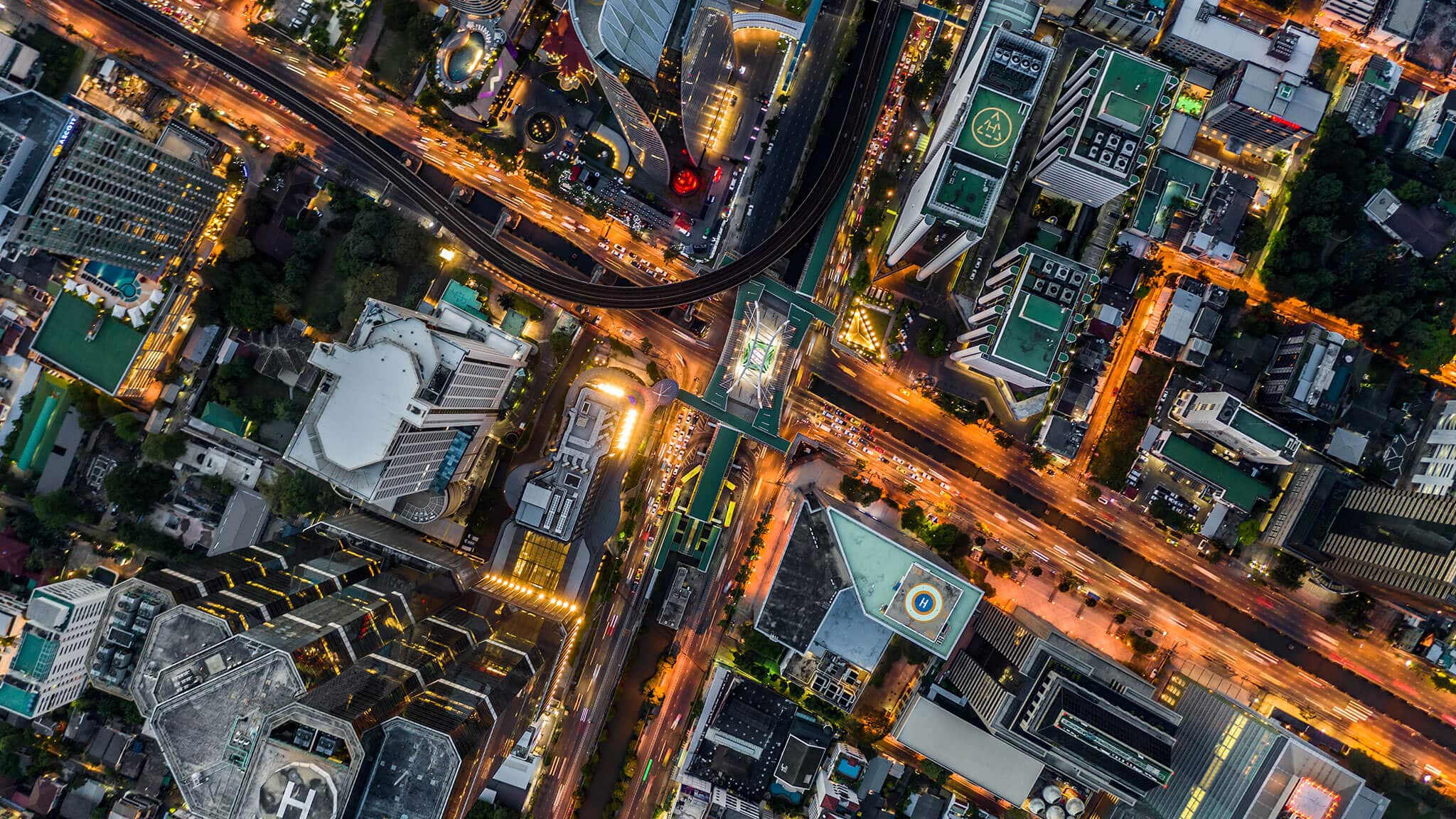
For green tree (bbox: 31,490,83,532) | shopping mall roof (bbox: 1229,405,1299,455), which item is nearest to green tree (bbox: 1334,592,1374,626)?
shopping mall roof (bbox: 1229,405,1299,455)

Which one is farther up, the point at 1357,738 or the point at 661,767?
the point at 1357,738

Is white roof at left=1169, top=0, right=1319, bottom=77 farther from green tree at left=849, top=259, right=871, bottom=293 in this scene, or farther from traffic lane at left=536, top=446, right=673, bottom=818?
traffic lane at left=536, top=446, right=673, bottom=818

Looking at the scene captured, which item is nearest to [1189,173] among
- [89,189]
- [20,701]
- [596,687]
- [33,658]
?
[596,687]

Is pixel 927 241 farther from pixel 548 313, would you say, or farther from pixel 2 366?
pixel 2 366

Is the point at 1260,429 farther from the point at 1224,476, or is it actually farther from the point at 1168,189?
the point at 1168,189

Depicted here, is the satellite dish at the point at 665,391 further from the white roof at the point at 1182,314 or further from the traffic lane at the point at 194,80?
the white roof at the point at 1182,314

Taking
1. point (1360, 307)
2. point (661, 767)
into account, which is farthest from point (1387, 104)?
point (661, 767)
